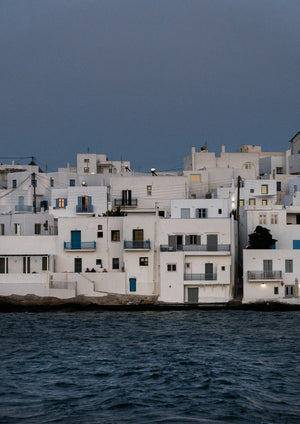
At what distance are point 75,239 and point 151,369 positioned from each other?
989 inches

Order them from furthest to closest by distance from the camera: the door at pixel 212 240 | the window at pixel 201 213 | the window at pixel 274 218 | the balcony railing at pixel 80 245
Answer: the window at pixel 201 213 < the window at pixel 274 218 < the balcony railing at pixel 80 245 < the door at pixel 212 240

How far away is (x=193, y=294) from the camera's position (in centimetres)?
5047

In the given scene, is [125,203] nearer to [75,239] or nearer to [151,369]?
[75,239]

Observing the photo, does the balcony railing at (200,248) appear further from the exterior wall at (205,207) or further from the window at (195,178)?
the window at (195,178)

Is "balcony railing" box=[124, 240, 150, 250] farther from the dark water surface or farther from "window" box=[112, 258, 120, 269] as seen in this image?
the dark water surface

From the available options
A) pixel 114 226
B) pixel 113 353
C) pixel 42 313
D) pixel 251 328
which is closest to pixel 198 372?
pixel 113 353

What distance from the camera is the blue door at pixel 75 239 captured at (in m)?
53.4

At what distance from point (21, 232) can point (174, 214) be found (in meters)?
13.8

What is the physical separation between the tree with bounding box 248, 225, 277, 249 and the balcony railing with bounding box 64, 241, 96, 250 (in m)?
11.6

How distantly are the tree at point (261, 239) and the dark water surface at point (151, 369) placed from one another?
6643mm

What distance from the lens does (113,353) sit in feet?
109

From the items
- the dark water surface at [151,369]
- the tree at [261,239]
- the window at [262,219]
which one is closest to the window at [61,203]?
the window at [262,219]

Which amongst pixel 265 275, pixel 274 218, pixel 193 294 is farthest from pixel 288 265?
pixel 193 294

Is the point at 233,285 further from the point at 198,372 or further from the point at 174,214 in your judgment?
the point at 198,372
